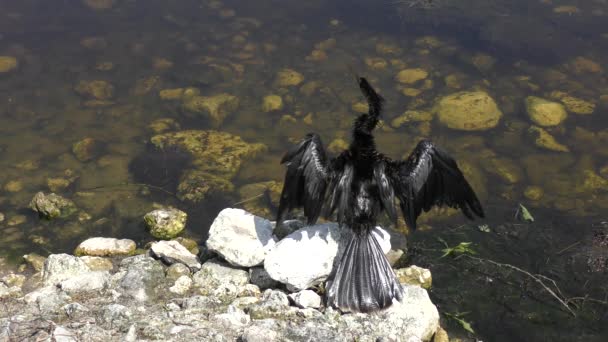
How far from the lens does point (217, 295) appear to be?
183 inches

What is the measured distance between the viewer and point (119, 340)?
3.84 meters

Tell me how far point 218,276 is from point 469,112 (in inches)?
208

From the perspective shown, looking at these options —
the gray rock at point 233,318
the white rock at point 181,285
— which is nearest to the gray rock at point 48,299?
the white rock at point 181,285

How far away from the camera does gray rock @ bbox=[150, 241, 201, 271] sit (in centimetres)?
514

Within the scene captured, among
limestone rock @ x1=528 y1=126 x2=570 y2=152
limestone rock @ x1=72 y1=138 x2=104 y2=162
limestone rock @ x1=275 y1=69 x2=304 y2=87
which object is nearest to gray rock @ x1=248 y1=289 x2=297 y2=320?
limestone rock @ x1=72 y1=138 x2=104 y2=162

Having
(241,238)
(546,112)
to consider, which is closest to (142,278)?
(241,238)

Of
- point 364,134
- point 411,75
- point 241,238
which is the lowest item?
point 411,75

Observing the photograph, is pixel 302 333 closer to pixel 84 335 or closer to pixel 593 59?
pixel 84 335

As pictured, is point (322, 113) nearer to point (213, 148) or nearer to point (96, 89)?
point (213, 148)

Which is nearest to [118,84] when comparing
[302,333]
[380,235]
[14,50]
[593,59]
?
[14,50]

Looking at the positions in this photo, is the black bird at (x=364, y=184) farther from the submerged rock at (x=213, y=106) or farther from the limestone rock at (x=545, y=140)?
the submerged rock at (x=213, y=106)

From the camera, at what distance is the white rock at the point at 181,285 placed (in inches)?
187

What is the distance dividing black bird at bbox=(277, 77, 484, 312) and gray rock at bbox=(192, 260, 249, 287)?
743 mm

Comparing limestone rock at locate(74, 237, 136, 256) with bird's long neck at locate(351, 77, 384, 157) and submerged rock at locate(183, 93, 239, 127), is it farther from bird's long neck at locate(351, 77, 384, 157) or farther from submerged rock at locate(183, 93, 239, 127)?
submerged rock at locate(183, 93, 239, 127)
